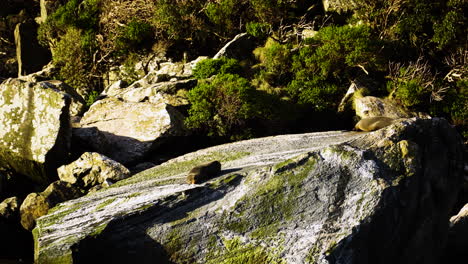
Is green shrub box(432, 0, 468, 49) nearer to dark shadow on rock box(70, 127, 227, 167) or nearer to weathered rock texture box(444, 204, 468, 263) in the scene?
weathered rock texture box(444, 204, 468, 263)

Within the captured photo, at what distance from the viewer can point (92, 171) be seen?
13.2 meters

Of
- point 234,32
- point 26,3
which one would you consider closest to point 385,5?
point 234,32

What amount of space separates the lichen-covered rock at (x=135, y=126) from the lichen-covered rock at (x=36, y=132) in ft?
5.43

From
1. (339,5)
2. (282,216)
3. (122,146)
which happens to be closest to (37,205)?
(122,146)

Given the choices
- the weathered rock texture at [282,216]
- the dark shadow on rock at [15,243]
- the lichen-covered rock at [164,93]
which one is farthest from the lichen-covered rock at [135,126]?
the weathered rock texture at [282,216]

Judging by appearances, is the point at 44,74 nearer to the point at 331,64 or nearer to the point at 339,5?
the point at 331,64

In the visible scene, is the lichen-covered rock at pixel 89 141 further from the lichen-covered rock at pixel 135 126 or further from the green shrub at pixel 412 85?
the green shrub at pixel 412 85

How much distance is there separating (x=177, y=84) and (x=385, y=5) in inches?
355

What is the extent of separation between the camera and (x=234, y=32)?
22594mm

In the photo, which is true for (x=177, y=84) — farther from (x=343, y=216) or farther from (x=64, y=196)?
(x=343, y=216)

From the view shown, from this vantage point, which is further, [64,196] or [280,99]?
[280,99]

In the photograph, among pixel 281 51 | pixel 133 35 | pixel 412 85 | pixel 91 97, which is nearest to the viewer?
pixel 412 85

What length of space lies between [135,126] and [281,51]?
6.81 metres

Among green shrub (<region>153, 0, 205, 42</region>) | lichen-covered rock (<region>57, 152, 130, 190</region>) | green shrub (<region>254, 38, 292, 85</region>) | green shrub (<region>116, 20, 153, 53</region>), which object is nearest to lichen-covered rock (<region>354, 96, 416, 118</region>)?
green shrub (<region>254, 38, 292, 85</region>)
